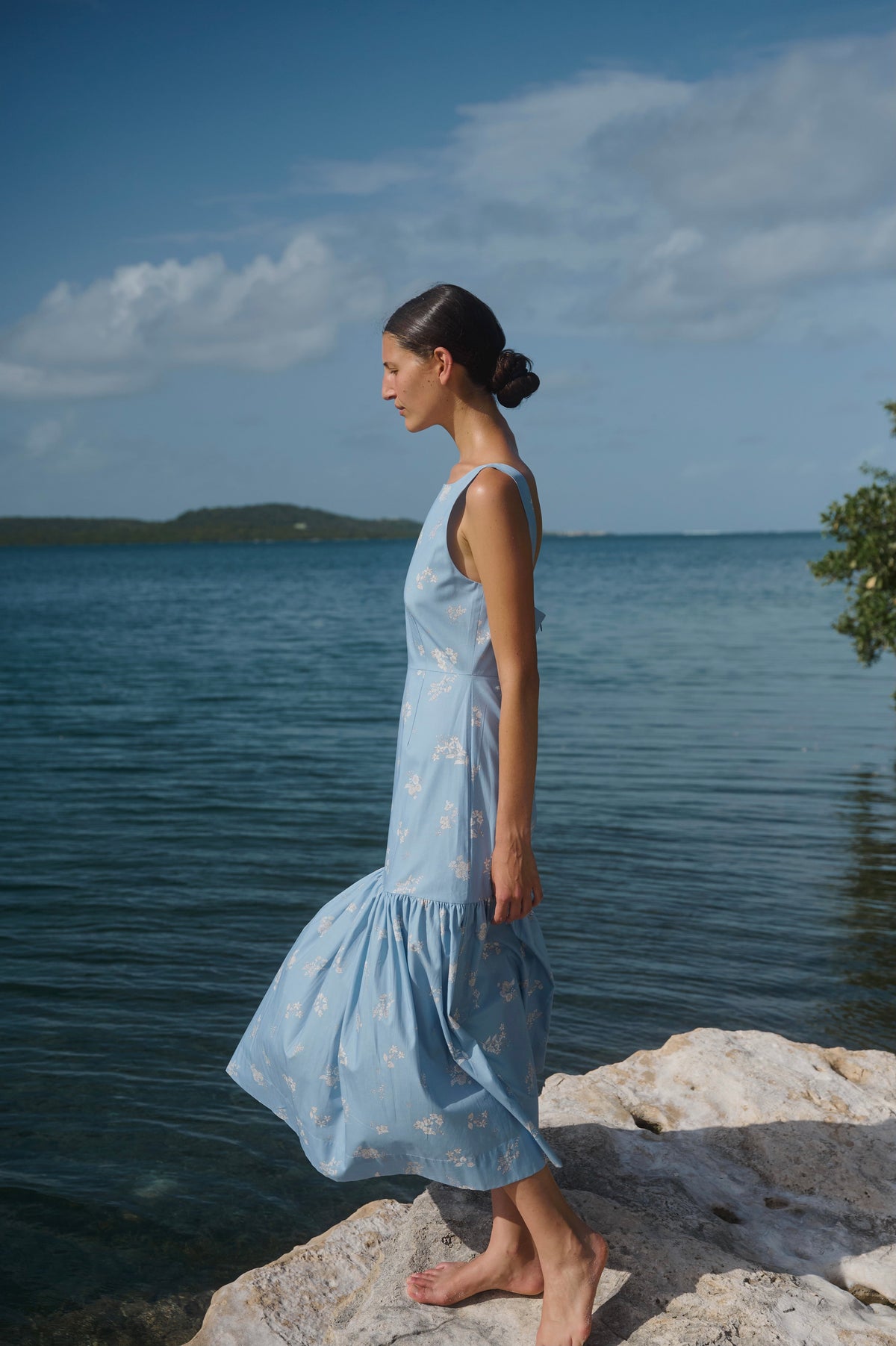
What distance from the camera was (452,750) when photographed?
8.43 feet

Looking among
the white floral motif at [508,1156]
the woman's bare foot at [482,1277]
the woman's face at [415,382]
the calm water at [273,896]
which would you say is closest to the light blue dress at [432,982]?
the white floral motif at [508,1156]

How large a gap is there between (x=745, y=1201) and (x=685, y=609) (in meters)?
36.5

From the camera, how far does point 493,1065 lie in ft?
8.38

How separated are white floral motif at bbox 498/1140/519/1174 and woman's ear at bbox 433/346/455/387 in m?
1.77

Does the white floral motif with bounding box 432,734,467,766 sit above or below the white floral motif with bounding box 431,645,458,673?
below

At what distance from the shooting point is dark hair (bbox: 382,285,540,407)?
8.42 feet

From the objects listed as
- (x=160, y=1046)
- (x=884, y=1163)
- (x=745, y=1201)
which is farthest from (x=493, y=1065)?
(x=160, y=1046)

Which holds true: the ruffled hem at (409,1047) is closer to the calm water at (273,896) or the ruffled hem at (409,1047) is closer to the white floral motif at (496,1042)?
the white floral motif at (496,1042)

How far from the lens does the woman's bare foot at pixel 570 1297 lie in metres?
2.55

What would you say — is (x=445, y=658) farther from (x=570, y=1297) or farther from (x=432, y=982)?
(x=570, y=1297)

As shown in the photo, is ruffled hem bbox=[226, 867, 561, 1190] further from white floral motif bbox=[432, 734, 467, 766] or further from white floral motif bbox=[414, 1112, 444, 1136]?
white floral motif bbox=[432, 734, 467, 766]

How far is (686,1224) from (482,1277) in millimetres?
665

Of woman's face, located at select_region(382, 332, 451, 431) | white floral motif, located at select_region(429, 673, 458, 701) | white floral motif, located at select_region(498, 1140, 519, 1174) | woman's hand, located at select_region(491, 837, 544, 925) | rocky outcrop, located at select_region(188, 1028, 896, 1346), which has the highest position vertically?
woman's face, located at select_region(382, 332, 451, 431)

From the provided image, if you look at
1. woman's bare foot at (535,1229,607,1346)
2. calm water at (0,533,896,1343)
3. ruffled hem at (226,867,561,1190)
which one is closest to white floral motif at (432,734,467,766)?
ruffled hem at (226,867,561,1190)
